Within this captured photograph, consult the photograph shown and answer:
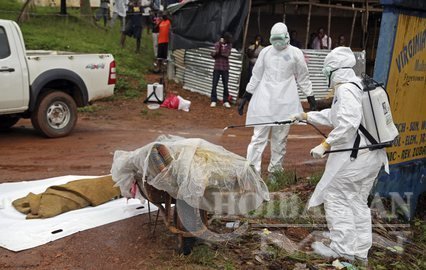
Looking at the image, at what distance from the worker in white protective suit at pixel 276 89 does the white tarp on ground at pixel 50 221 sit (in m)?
1.90

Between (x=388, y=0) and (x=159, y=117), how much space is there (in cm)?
714

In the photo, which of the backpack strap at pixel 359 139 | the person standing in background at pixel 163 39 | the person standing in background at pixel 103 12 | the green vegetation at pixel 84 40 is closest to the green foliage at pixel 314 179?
the backpack strap at pixel 359 139

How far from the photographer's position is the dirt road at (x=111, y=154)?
14.0 feet

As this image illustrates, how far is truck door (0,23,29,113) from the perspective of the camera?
8.14 meters

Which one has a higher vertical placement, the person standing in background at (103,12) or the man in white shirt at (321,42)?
the person standing in background at (103,12)

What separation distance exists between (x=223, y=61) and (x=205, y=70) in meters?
1.53

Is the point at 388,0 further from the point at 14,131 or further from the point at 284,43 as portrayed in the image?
the point at 14,131

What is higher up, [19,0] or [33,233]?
[19,0]

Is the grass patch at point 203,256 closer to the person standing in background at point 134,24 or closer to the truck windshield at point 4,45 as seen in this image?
the truck windshield at point 4,45

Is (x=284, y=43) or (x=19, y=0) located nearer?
(x=284, y=43)

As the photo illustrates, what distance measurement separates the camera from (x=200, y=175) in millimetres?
4008

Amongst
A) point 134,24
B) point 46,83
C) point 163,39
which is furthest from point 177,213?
point 134,24

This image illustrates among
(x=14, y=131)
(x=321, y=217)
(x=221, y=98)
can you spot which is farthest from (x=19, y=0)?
(x=321, y=217)

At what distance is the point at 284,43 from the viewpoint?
6438 millimetres
